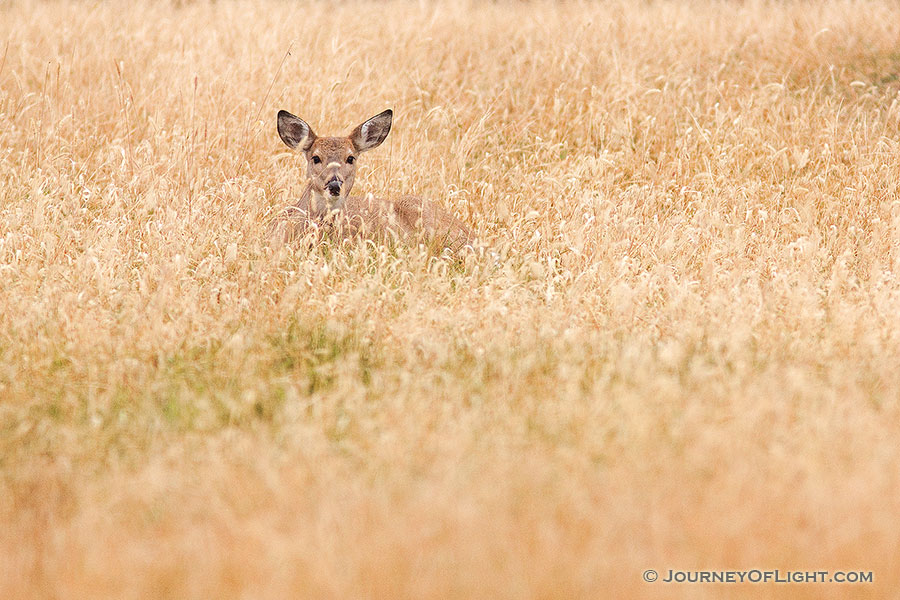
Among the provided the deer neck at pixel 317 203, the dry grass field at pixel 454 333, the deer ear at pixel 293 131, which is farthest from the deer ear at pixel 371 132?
the dry grass field at pixel 454 333

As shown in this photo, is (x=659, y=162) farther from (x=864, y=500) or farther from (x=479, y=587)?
(x=479, y=587)

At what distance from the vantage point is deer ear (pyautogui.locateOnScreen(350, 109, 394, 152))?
7406 mm

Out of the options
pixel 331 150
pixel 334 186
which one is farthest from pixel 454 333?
pixel 331 150

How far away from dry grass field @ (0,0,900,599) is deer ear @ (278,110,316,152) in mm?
462

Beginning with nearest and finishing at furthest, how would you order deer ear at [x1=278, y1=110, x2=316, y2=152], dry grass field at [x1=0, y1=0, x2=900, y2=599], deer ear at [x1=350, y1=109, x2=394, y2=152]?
dry grass field at [x1=0, y1=0, x2=900, y2=599] → deer ear at [x1=278, y1=110, x2=316, y2=152] → deer ear at [x1=350, y1=109, x2=394, y2=152]

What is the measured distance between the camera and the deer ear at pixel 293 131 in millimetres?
7267

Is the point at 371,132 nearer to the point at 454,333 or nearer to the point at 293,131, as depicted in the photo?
the point at 293,131

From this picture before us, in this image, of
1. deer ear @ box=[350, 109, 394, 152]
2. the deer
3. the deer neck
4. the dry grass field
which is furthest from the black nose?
deer ear @ box=[350, 109, 394, 152]

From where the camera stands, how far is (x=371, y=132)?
753 cm

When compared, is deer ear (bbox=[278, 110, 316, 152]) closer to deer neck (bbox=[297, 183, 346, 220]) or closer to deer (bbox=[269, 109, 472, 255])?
deer (bbox=[269, 109, 472, 255])

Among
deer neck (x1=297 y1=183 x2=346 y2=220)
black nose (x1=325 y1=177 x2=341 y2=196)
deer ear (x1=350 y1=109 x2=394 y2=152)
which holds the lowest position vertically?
deer neck (x1=297 y1=183 x2=346 y2=220)

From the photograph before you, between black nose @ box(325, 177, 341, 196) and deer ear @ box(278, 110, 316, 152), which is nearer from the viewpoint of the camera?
black nose @ box(325, 177, 341, 196)

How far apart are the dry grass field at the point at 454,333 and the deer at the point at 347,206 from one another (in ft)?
0.89

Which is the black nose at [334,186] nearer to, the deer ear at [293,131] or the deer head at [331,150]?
the deer head at [331,150]
